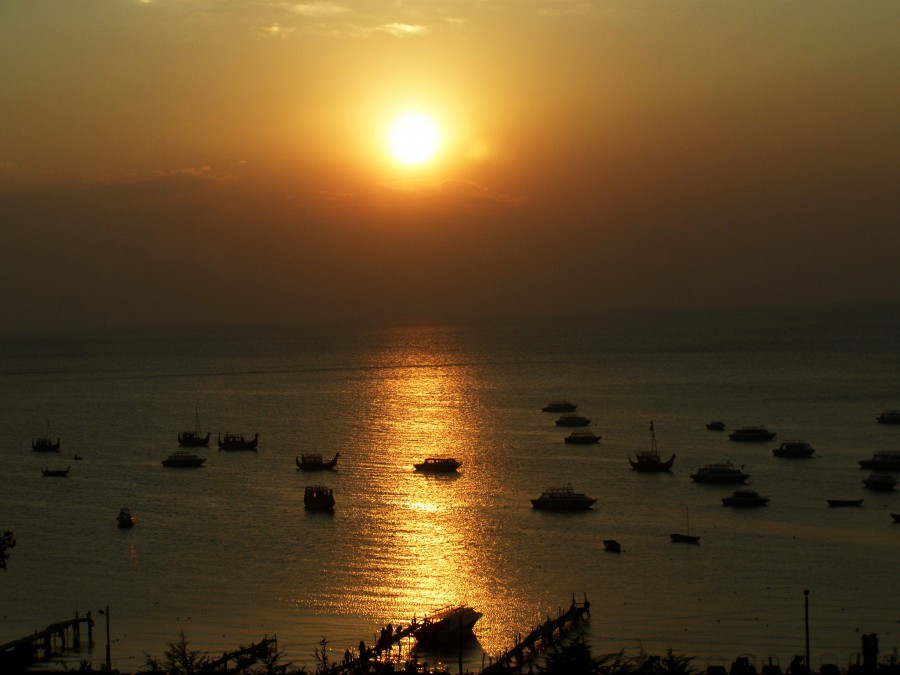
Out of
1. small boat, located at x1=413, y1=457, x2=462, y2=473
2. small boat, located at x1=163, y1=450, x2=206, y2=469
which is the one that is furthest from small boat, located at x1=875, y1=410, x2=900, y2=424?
small boat, located at x1=163, y1=450, x2=206, y2=469

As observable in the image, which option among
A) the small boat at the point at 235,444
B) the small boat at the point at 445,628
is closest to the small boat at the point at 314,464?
the small boat at the point at 235,444

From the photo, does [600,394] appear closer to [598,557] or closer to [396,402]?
[396,402]

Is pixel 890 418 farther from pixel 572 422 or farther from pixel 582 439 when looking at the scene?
pixel 582 439

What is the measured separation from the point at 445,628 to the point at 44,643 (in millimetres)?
15718

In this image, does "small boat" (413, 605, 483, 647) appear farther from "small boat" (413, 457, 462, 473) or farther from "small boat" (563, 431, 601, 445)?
"small boat" (563, 431, 601, 445)

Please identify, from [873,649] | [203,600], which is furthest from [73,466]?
[873,649]

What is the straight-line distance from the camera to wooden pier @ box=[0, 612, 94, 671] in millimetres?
39625

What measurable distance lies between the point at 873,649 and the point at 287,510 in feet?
142

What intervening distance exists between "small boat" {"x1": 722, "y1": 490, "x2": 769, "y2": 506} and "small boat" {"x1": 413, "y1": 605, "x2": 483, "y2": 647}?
29.3m

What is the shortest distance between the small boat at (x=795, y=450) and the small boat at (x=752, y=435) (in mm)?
10375

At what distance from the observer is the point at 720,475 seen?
75.5 m

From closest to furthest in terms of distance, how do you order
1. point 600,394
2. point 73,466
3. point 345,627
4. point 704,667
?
point 704,667 < point 345,627 < point 73,466 < point 600,394

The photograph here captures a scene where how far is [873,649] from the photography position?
3522cm

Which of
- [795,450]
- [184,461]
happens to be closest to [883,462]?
[795,450]
